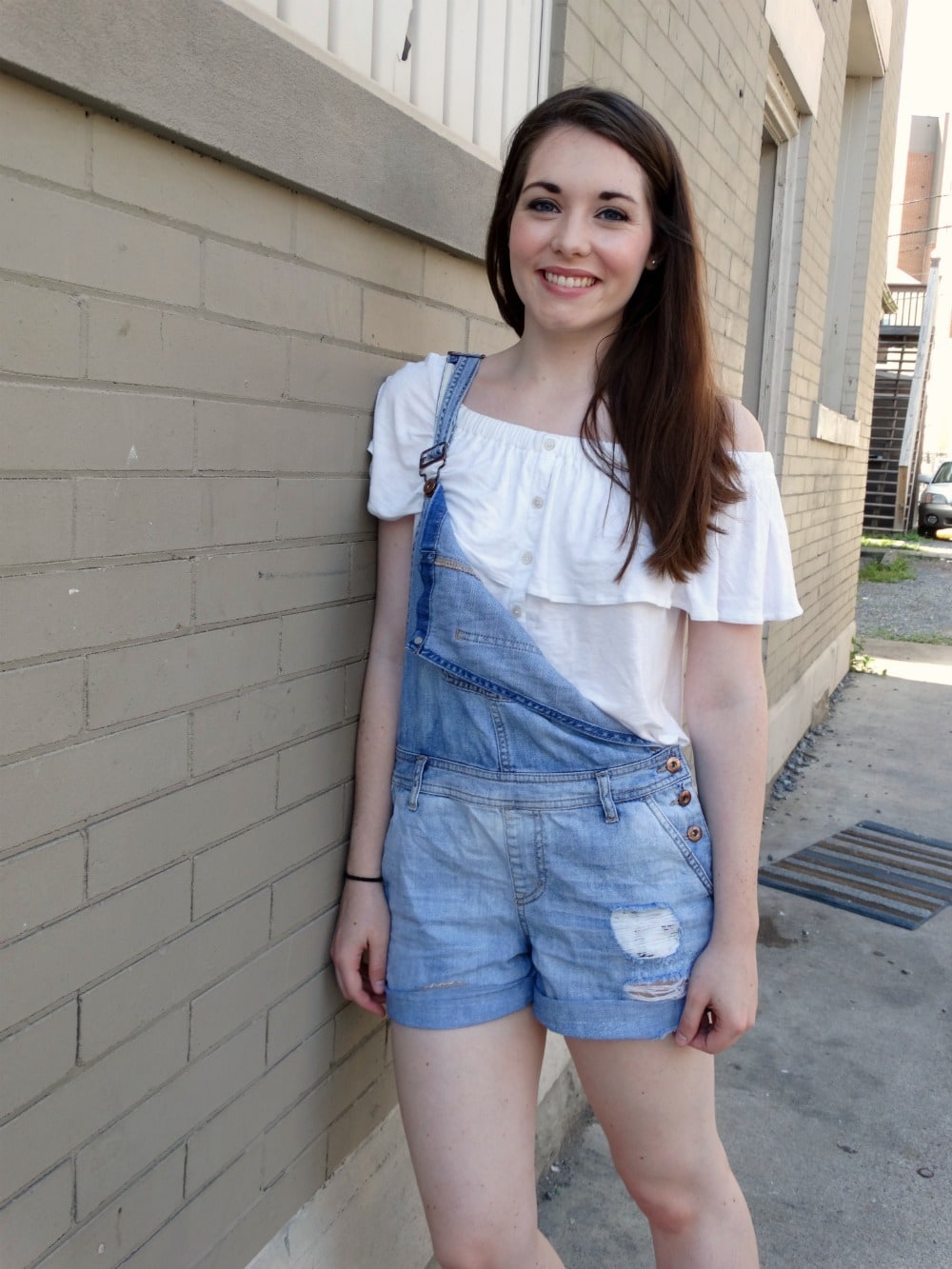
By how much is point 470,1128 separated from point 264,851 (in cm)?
52

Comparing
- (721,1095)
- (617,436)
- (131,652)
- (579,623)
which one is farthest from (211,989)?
(721,1095)

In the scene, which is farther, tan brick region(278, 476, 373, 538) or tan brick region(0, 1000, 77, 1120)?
tan brick region(278, 476, 373, 538)

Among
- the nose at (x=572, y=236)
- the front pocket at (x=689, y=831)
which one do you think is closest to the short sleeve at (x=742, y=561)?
the front pocket at (x=689, y=831)

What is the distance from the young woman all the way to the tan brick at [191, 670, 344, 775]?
0.49 feet

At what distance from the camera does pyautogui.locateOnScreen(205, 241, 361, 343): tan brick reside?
1.59m

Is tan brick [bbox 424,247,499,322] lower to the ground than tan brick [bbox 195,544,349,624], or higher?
higher

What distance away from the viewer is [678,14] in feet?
11.2

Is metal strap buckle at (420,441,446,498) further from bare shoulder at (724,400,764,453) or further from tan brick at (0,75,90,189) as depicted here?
tan brick at (0,75,90,189)

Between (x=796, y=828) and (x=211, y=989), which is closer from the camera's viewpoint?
(x=211, y=989)

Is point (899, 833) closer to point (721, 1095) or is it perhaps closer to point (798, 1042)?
point (798, 1042)

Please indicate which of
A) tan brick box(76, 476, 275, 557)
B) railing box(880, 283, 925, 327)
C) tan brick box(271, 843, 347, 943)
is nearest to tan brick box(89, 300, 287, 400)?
tan brick box(76, 476, 275, 557)

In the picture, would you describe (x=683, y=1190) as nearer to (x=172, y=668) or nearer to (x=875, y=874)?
(x=172, y=668)

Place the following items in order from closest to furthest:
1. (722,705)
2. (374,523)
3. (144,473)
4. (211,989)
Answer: (144,473) → (211,989) → (722,705) → (374,523)

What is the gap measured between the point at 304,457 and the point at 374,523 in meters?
0.27
